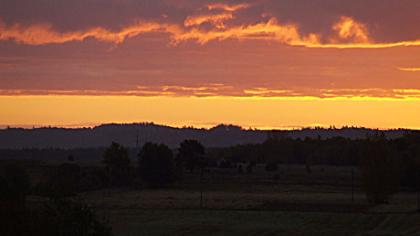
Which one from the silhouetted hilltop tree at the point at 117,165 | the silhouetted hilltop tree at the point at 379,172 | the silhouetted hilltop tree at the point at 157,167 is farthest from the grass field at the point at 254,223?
the silhouetted hilltop tree at the point at 117,165

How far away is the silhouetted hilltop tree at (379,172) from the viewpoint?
4200 inches

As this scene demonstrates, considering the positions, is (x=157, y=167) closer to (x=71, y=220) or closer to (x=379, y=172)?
(x=379, y=172)

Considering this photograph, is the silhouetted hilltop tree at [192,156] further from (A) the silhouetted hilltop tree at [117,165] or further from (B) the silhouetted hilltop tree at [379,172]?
(B) the silhouetted hilltop tree at [379,172]

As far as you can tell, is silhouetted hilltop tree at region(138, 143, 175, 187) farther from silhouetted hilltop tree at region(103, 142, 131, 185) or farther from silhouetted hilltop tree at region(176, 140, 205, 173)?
silhouetted hilltop tree at region(176, 140, 205, 173)

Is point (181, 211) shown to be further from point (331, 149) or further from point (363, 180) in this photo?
point (331, 149)

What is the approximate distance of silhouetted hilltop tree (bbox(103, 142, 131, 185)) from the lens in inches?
5600

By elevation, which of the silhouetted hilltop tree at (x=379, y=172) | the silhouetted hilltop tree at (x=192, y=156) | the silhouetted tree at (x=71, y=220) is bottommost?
the silhouetted tree at (x=71, y=220)

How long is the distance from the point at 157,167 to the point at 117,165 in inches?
285

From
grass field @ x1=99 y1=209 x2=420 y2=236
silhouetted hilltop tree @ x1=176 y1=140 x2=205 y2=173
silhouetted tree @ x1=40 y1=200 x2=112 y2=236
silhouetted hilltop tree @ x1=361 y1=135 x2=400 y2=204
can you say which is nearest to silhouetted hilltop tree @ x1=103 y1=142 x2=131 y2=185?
silhouetted hilltop tree @ x1=176 y1=140 x2=205 y2=173

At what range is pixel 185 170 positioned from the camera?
155625mm

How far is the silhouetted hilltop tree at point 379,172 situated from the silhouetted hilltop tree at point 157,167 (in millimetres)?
37337

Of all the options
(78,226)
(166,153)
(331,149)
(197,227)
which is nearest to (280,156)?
(331,149)

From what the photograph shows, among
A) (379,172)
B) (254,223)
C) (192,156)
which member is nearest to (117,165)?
(192,156)

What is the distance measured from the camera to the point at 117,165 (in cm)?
14275
